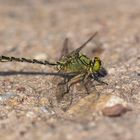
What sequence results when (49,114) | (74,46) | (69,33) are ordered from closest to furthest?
(49,114) → (74,46) → (69,33)

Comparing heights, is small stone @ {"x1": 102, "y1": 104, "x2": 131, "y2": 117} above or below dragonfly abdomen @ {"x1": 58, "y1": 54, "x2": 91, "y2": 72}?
below

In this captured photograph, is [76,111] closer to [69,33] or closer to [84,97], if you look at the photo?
[84,97]

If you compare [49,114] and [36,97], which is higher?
[36,97]

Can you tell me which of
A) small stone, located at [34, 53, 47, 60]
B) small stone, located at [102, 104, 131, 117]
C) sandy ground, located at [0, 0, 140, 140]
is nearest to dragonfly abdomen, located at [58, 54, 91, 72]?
sandy ground, located at [0, 0, 140, 140]

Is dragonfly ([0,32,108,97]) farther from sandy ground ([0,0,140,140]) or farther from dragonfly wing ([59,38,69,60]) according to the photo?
dragonfly wing ([59,38,69,60])

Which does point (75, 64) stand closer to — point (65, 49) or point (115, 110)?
point (65, 49)

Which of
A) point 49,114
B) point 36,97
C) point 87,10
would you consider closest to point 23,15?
point 87,10
